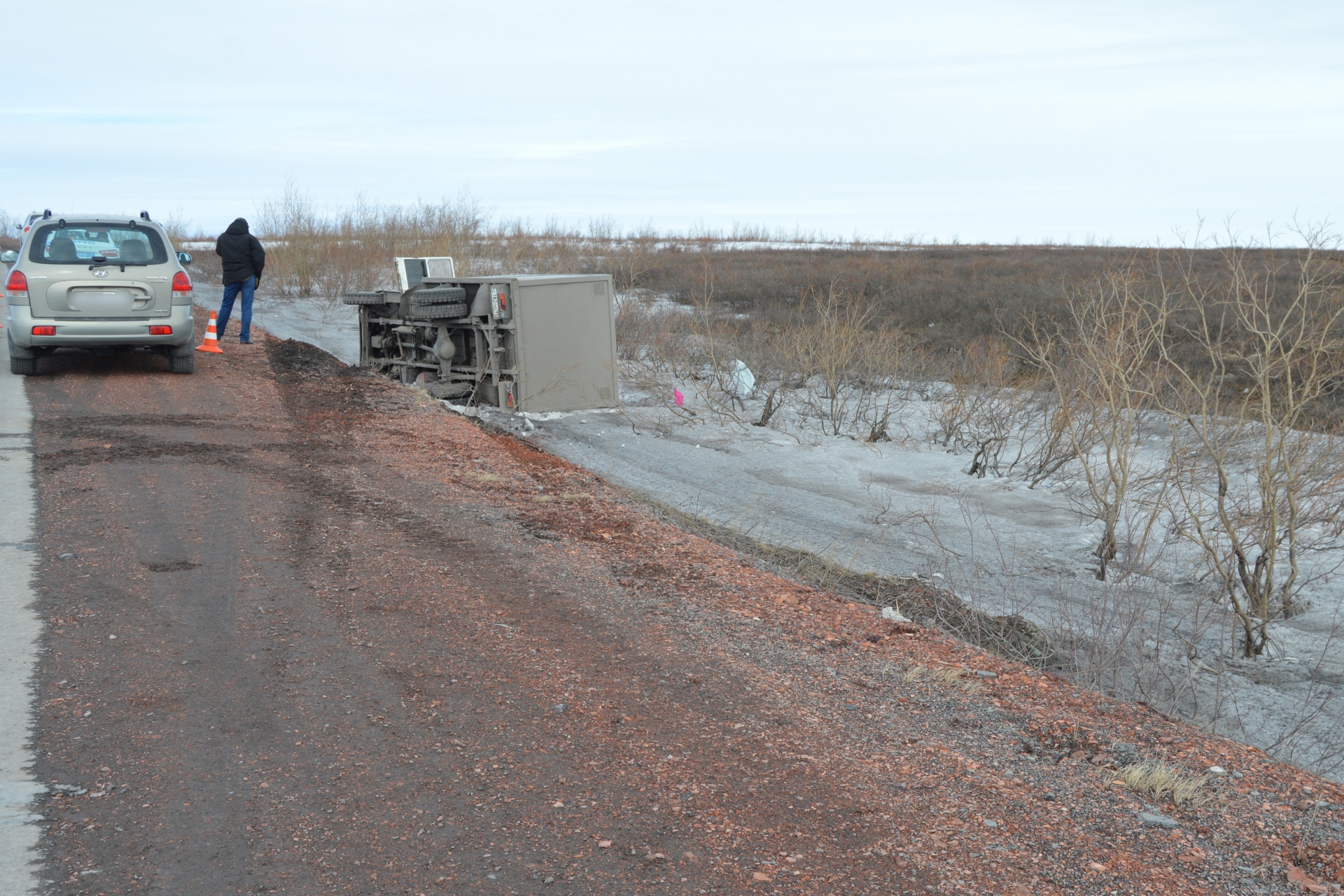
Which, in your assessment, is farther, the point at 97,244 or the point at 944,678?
the point at 97,244

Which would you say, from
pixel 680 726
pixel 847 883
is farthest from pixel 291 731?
pixel 847 883

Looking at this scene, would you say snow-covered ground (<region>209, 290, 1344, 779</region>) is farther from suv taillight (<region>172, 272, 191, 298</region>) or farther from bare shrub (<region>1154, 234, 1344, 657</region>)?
suv taillight (<region>172, 272, 191, 298</region>)

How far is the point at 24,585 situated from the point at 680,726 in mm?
3591

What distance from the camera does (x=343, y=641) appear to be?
454 centimetres

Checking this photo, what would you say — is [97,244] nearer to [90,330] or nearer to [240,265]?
[90,330]

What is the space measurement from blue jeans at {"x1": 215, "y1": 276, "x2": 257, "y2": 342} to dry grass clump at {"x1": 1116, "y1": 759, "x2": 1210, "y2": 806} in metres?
14.1

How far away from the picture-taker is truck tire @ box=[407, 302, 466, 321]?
12203 millimetres

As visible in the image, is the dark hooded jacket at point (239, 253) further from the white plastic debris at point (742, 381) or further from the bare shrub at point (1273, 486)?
the bare shrub at point (1273, 486)

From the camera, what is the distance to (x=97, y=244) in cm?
1066

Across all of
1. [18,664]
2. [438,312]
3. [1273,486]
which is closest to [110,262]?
[438,312]

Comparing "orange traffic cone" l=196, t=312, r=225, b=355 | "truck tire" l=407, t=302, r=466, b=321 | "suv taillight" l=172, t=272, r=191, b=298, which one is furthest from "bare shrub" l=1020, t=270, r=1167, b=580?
"orange traffic cone" l=196, t=312, r=225, b=355

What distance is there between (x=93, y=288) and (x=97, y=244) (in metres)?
0.62

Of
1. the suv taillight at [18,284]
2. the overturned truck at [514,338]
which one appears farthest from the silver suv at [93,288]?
the overturned truck at [514,338]

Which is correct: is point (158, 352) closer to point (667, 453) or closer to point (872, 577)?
point (667, 453)
